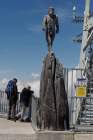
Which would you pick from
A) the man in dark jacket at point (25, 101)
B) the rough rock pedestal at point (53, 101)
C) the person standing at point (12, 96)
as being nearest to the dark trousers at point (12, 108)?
the person standing at point (12, 96)

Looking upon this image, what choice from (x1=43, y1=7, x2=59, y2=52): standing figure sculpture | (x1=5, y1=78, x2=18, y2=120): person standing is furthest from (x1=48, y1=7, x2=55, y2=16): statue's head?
(x1=5, y1=78, x2=18, y2=120): person standing

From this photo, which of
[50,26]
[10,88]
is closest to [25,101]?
[10,88]

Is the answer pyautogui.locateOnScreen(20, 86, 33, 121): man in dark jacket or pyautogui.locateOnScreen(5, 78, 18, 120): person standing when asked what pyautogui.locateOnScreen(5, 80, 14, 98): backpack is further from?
pyautogui.locateOnScreen(20, 86, 33, 121): man in dark jacket

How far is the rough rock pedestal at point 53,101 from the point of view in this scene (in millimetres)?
20250

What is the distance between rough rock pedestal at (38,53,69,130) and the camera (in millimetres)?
20250

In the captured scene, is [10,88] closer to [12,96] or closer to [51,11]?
[12,96]

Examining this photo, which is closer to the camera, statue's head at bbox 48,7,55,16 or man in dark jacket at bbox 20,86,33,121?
statue's head at bbox 48,7,55,16

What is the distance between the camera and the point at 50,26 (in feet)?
69.0

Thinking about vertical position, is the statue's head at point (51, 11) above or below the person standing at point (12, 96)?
above

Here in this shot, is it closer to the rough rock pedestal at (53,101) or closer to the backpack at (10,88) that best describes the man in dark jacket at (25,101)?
the backpack at (10,88)

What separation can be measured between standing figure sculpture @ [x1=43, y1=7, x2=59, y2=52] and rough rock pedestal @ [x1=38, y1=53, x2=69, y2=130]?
3.24 feet

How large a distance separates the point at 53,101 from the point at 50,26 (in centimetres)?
267

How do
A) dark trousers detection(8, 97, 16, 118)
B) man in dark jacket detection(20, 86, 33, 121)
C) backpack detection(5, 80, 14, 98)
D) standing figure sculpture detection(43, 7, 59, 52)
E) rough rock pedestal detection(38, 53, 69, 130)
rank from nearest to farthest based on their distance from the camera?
rough rock pedestal detection(38, 53, 69, 130) → standing figure sculpture detection(43, 7, 59, 52) → backpack detection(5, 80, 14, 98) → man in dark jacket detection(20, 86, 33, 121) → dark trousers detection(8, 97, 16, 118)

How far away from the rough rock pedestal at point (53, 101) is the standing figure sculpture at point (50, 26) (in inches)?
38.9
